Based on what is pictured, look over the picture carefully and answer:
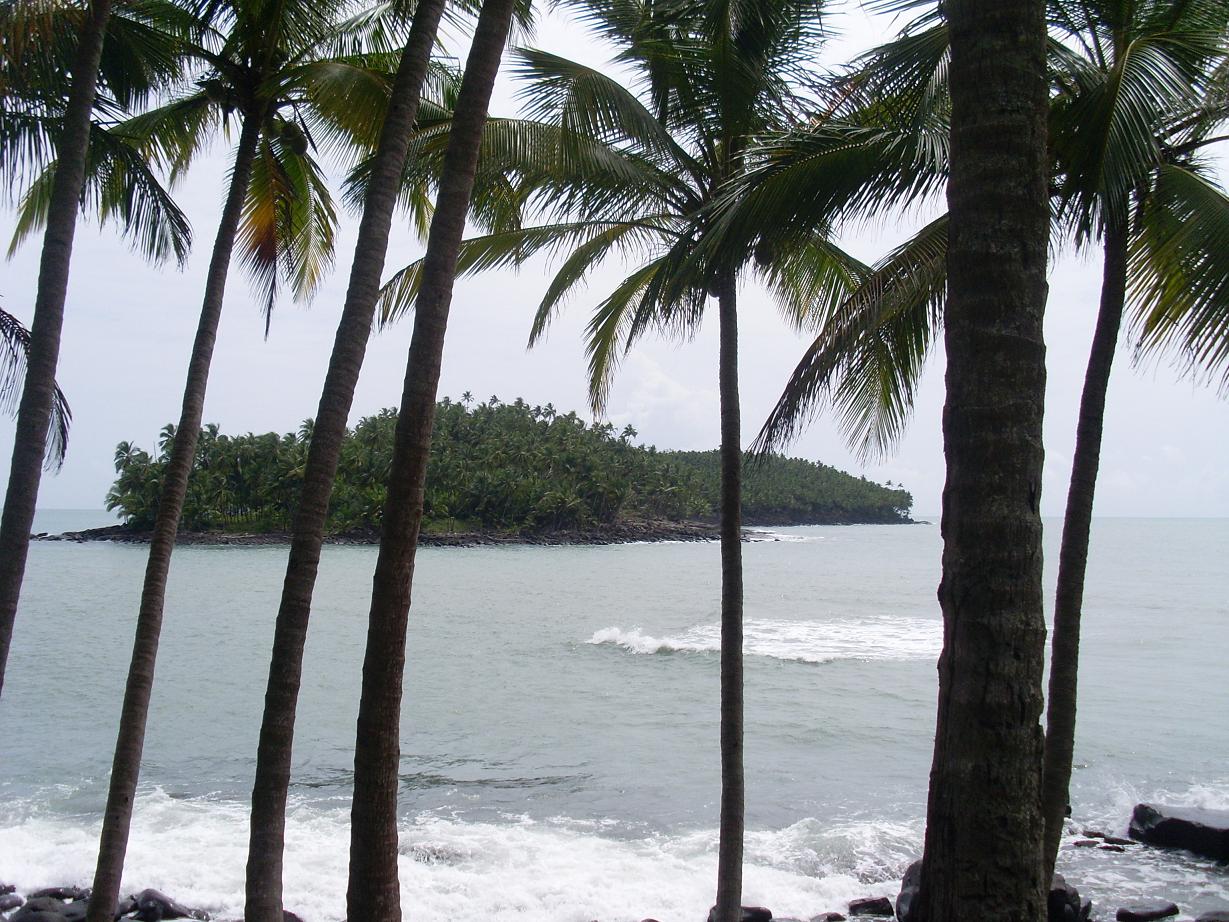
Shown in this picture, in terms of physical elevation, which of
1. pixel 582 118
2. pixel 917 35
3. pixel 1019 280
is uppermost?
pixel 917 35

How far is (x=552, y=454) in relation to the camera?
107 meters

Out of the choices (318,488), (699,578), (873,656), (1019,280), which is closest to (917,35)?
(1019,280)

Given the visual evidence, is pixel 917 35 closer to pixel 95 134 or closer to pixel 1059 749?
pixel 1059 749

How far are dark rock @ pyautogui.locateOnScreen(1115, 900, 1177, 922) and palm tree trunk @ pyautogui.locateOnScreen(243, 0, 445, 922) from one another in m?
8.08

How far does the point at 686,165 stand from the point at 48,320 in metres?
4.54

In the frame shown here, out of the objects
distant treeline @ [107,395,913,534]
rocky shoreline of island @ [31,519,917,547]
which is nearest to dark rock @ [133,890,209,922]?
distant treeline @ [107,395,913,534]

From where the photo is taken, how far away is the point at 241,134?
25.4 feet

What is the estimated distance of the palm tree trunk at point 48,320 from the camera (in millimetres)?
6820

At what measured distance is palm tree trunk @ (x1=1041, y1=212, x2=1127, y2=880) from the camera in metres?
6.33

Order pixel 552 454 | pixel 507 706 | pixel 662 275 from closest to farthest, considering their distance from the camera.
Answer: pixel 662 275 → pixel 507 706 → pixel 552 454

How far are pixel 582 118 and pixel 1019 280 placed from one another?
3.72 metres

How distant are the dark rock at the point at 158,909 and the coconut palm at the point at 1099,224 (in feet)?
24.7

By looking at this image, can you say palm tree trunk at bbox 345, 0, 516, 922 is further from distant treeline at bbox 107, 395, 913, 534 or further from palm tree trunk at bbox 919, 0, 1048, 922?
distant treeline at bbox 107, 395, 913, 534

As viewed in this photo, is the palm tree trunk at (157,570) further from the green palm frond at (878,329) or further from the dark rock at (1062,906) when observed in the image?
the dark rock at (1062,906)
